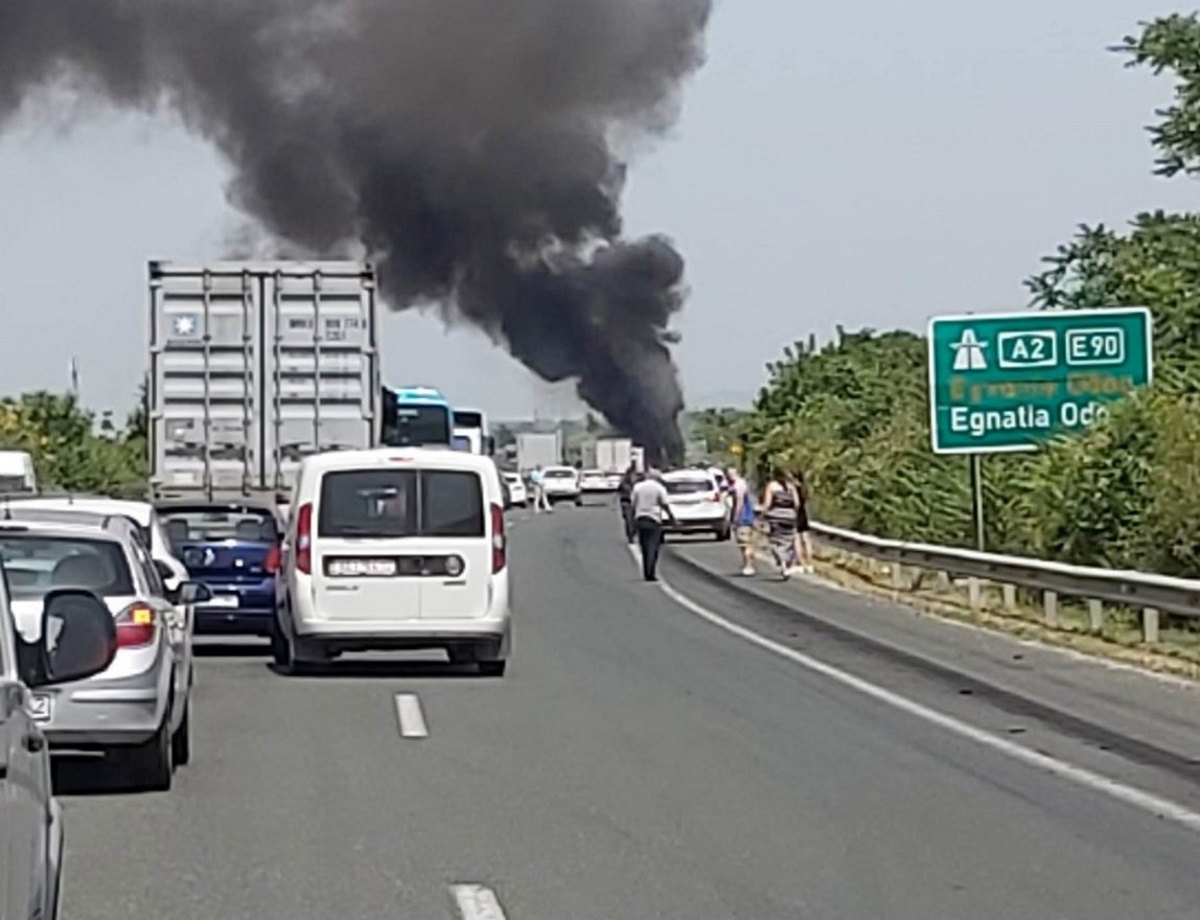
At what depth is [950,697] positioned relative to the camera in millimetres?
19578

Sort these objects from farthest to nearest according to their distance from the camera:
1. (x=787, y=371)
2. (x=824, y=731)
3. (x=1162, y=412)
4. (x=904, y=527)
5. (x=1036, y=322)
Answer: (x=787, y=371) → (x=904, y=527) → (x=1036, y=322) → (x=1162, y=412) → (x=824, y=731)

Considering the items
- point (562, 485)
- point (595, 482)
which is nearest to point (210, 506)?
point (562, 485)

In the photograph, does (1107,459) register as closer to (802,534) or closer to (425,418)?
(802,534)

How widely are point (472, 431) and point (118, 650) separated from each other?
58.4 meters

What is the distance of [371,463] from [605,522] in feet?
165

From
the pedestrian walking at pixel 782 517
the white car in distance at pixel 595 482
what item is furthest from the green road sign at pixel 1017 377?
the white car in distance at pixel 595 482

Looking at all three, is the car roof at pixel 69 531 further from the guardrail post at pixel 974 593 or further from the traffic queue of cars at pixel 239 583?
the guardrail post at pixel 974 593

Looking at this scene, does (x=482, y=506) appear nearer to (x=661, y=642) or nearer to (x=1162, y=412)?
(x=661, y=642)

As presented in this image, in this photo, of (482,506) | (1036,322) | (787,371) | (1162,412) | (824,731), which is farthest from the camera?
(787,371)

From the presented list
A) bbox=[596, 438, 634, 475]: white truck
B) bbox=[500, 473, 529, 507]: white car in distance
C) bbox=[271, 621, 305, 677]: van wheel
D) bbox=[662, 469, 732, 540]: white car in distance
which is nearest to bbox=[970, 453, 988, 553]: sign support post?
bbox=[271, 621, 305, 677]: van wheel

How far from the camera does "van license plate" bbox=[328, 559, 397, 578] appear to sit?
20.6 m

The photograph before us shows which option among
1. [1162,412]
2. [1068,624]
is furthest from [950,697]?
[1162,412]

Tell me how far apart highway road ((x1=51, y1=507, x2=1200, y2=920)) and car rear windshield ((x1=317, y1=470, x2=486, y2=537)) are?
1.22 meters

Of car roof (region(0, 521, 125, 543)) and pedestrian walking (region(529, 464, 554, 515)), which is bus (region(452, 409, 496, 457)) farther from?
car roof (region(0, 521, 125, 543))
